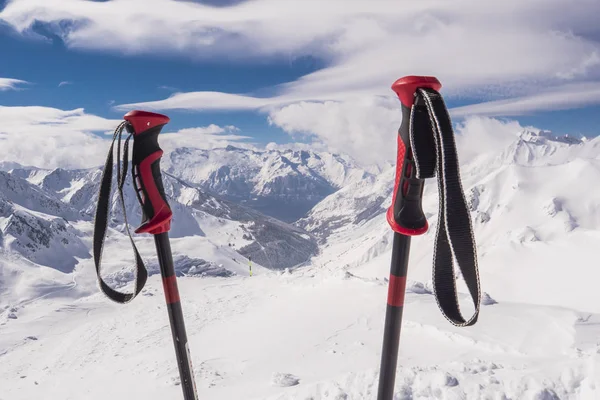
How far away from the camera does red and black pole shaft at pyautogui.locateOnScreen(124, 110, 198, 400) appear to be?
2.98m

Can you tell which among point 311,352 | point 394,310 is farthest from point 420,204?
point 311,352

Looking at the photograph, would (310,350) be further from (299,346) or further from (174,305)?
(174,305)

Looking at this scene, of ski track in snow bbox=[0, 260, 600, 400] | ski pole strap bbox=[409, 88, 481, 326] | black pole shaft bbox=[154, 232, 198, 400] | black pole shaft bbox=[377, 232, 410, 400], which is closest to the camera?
ski pole strap bbox=[409, 88, 481, 326]

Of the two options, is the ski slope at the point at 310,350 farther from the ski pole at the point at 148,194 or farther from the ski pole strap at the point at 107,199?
the ski pole strap at the point at 107,199

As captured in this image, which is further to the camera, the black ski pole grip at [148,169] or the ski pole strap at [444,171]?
the black ski pole grip at [148,169]

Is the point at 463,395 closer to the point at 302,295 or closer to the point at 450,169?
the point at 450,169

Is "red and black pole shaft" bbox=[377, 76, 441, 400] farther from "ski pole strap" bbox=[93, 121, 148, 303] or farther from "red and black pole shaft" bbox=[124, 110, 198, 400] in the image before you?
"ski pole strap" bbox=[93, 121, 148, 303]

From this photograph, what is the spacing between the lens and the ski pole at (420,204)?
222 centimetres

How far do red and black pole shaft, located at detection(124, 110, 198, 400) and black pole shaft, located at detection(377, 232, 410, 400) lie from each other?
1.51 m

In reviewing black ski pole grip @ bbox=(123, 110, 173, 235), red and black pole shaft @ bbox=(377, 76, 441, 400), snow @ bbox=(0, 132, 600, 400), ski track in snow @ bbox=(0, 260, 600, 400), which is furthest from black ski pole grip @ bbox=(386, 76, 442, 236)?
ski track in snow @ bbox=(0, 260, 600, 400)

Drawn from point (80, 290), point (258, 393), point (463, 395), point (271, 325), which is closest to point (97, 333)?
point (271, 325)

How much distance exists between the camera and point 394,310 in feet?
8.95

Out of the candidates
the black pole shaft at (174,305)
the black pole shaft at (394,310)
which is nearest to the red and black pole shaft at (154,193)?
the black pole shaft at (174,305)

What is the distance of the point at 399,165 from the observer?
2.56 meters
